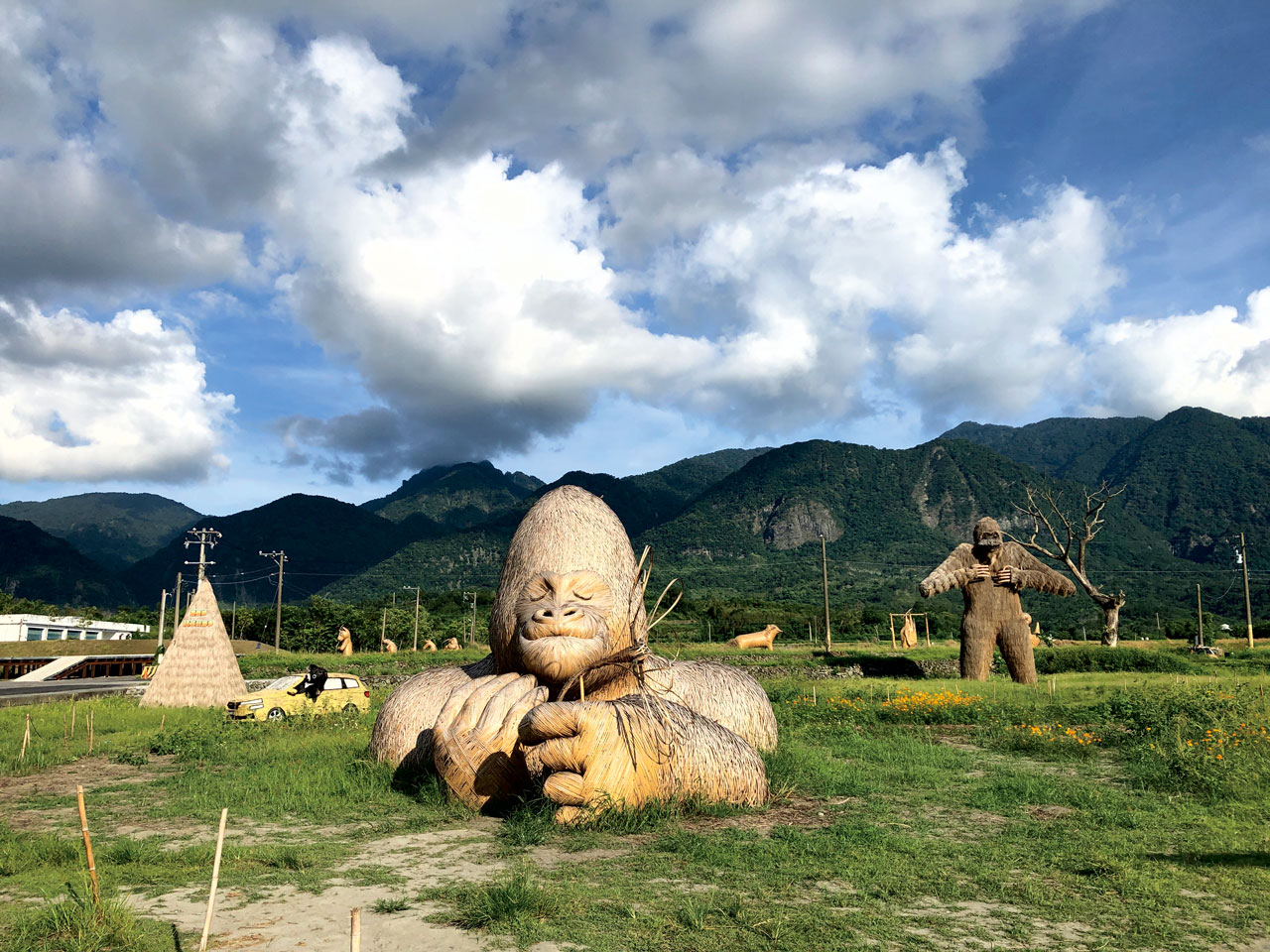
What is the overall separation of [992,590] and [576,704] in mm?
15175

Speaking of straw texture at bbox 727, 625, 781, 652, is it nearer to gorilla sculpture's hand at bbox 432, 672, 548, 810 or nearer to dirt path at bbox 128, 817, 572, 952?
gorilla sculpture's hand at bbox 432, 672, 548, 810

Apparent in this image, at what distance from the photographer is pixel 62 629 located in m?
55.2

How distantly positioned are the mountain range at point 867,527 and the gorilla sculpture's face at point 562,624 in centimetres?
7669

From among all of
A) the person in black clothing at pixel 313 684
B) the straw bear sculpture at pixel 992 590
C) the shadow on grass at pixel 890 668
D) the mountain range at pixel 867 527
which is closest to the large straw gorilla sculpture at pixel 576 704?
the person in black clothing at pixel 313 684

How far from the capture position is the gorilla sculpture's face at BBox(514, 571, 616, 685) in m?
8.55

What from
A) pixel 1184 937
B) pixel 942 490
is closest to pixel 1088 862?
pixel 1184 937

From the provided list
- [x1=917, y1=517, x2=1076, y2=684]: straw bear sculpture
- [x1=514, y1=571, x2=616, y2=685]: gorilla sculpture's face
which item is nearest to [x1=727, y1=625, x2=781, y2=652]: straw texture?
[x1=917, y1=517, x2=1076, y2=684]: straw bear sculpture

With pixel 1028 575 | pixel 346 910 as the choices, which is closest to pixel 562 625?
pixel 346 910

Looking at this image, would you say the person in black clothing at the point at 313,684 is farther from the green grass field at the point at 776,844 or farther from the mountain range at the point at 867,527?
the mountain range at the point at 867,527

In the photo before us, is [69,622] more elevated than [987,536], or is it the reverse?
[987,536]

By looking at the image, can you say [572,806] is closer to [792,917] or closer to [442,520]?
[792,917]

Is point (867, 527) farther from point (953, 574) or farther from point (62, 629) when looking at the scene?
point (953, 574)

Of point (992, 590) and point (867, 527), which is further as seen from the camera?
point (867, 527)

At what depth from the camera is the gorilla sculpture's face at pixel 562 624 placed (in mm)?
8547
